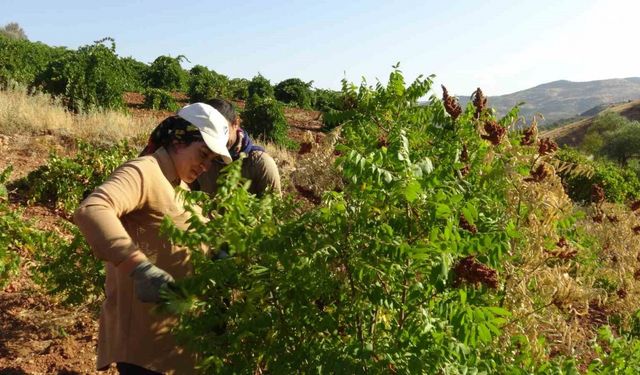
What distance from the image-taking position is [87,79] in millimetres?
12031

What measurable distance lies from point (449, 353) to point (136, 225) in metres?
1.25

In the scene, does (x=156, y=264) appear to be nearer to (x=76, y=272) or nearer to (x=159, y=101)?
(x=76, y=272)

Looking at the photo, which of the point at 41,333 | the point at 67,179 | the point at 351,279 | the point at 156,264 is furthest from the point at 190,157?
the point at 67,179

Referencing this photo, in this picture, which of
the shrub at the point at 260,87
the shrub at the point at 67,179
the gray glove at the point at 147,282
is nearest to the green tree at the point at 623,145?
the shrub at the point at 260,87

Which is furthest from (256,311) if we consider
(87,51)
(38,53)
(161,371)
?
(38,53)

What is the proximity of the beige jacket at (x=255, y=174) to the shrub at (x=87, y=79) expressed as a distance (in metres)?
9.15

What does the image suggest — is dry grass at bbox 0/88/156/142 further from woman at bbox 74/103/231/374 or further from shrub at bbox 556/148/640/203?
shrub at bbox 556/148/640/203

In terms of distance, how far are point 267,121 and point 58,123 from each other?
198 inches

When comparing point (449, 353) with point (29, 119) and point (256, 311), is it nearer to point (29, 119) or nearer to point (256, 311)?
point (256, 311)

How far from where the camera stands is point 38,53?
23.7 meters

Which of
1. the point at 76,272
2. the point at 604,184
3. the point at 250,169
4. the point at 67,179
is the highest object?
the point at 250,169

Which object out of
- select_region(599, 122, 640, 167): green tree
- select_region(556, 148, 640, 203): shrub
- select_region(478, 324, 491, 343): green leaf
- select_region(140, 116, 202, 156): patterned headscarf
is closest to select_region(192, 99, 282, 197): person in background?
select_region(140, 116, 202, 156): patterned headscarf

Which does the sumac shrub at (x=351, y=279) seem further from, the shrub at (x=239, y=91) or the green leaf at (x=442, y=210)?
the shrub at (x=239, y=91)

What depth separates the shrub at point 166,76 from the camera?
Answer: 2442cm
